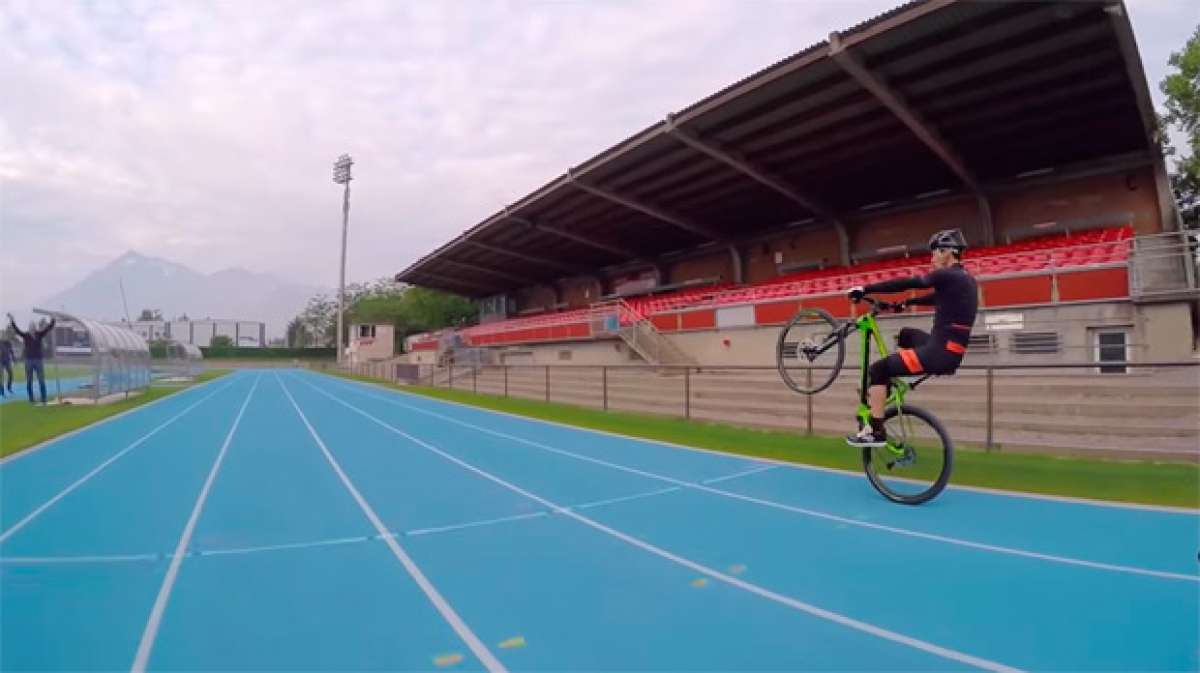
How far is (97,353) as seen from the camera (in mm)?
19531

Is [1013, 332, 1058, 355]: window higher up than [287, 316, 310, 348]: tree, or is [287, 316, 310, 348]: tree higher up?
[287, 316, 310, 348]: tree

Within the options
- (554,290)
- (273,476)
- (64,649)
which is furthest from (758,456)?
(554,290)

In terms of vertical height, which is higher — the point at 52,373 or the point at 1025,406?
the point at 1025,406

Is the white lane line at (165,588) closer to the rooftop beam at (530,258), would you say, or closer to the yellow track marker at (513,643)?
the yellow track marker at (513,643)

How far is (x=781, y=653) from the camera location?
10.0ft

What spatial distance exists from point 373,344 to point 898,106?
5606cm

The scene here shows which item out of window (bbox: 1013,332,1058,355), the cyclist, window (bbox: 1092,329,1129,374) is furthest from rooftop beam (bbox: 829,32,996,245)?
the cyclist

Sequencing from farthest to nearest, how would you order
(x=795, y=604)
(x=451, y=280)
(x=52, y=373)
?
(x=451, y=280) → (x=52, y=373) → (x=795, y=604)

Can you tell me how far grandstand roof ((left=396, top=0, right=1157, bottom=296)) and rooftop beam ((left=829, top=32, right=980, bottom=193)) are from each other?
0.05 m

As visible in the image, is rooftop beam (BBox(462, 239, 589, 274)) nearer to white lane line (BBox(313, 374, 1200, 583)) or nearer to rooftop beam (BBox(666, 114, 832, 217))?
rooftop beam (BBox(666, 114, 832, 217))

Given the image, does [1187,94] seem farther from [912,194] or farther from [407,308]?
[407,308]

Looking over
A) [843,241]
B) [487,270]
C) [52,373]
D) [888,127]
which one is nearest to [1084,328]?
[888,127]

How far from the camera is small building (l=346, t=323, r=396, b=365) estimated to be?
61625 millimetres

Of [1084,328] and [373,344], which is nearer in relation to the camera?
[1084,328]
